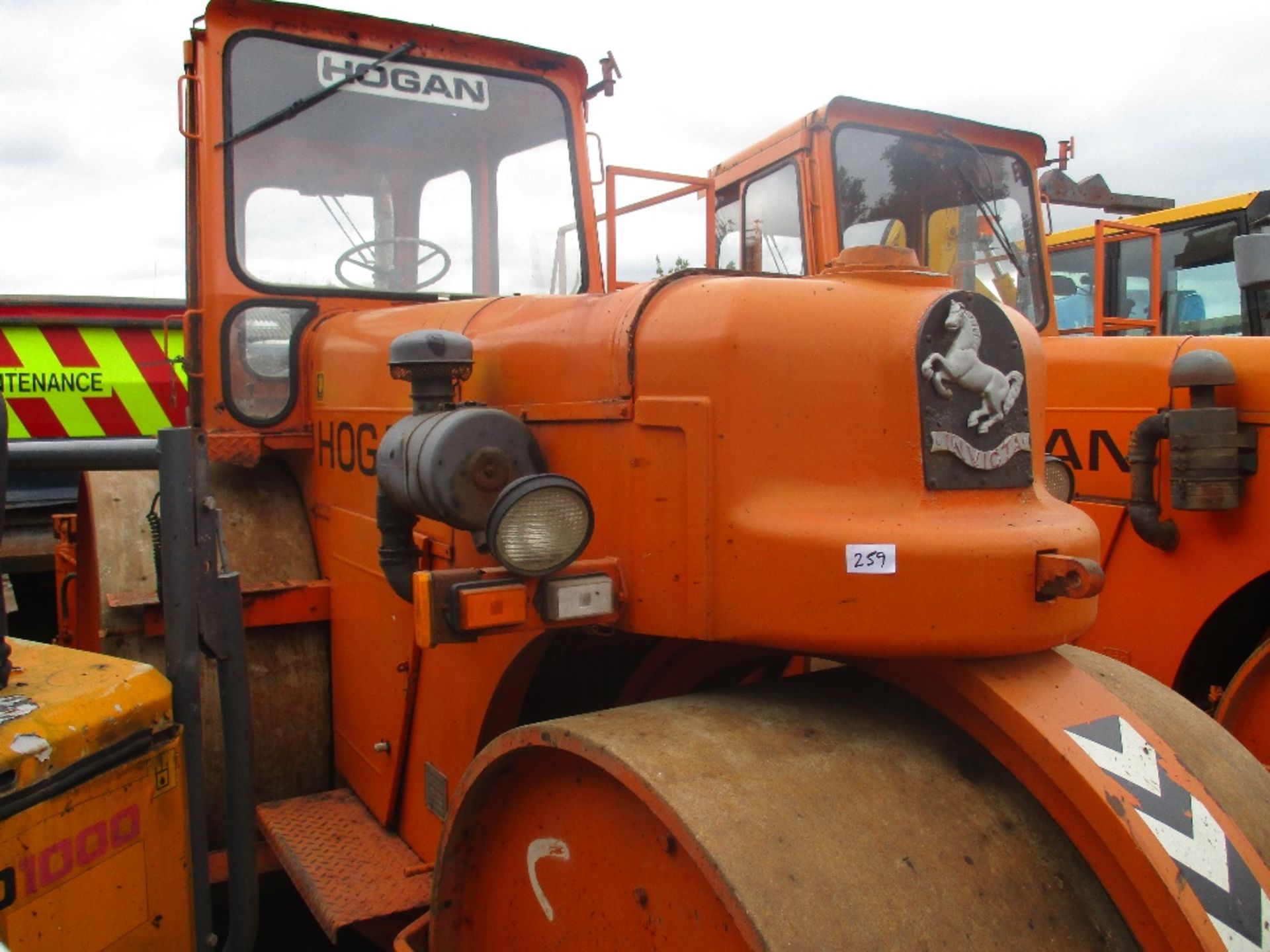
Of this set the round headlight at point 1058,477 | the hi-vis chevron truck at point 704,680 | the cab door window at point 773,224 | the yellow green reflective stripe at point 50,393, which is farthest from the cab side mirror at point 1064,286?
the yellow green reflective stripe at point 50,393

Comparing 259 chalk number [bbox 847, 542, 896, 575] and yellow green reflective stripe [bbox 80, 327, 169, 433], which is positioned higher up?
yellow green reflective stripe [bbox 80, 327, 169, 433]

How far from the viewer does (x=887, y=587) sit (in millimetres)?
1710

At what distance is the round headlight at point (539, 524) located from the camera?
5.99 ft

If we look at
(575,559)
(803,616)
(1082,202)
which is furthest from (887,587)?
(1082,202)

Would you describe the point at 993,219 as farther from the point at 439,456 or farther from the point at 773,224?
the point at 439,456

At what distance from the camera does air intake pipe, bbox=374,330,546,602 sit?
204cm

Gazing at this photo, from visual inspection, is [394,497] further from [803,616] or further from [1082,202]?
[1082,202]

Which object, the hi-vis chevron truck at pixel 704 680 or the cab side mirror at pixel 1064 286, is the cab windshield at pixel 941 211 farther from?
the hi-vis chevron truck at pixel 704 680

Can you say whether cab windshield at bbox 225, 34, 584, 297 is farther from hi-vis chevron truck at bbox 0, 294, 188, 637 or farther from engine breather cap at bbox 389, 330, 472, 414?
hi-vis chevron truck at bbox 0, 294, 188, 637

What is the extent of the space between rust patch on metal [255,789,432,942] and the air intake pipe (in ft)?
2.43

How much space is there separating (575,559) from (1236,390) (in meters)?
2.51

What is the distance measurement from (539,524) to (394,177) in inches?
83.6

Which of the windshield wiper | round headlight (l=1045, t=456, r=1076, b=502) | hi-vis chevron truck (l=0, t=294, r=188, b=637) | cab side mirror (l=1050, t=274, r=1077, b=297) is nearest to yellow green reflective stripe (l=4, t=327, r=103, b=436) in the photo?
hi-vis chevron truck (l=0, t=294, r=188, b=637)

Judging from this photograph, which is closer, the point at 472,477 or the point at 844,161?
the point at 472,477
